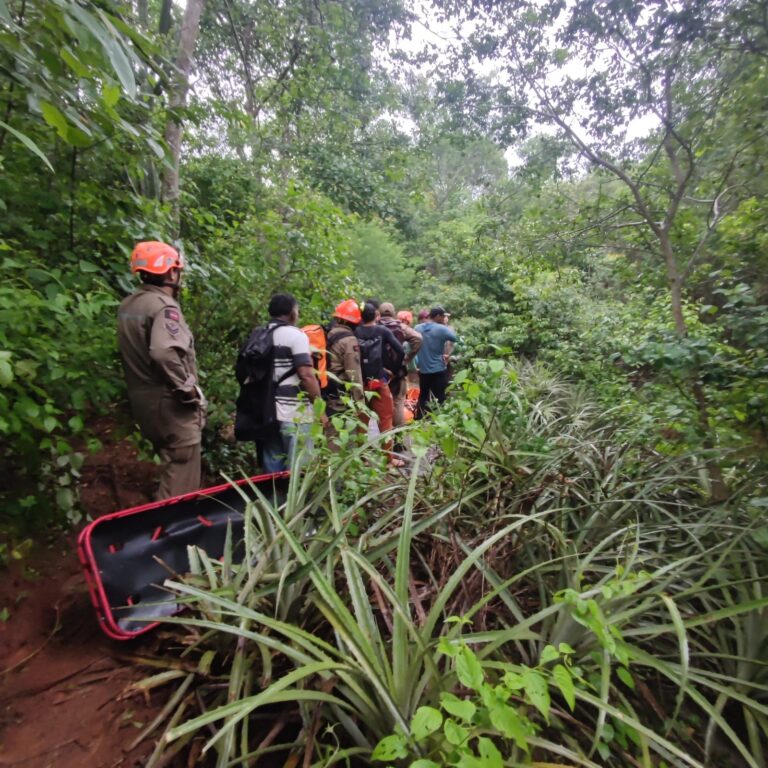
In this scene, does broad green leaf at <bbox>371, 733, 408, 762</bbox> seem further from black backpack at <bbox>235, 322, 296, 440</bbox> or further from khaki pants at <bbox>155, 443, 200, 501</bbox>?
black backpack at <bbox>235, 322, 296, 440</bbox>

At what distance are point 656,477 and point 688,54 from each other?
3.00 m

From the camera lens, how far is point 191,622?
1344 millimetres

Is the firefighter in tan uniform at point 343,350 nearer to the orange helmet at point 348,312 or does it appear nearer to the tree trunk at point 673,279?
the orange helmet at point 348,312

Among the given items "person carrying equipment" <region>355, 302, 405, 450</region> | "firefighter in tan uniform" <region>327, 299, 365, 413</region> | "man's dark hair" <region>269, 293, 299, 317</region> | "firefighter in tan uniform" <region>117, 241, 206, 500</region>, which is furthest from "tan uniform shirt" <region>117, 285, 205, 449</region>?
"person carrying equipment" <region>355, 302, 405, 450</region>

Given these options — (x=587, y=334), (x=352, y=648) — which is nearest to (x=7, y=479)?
(x=352, y=648)

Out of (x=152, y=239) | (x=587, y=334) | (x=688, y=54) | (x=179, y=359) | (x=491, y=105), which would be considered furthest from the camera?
(x=587, y=334)

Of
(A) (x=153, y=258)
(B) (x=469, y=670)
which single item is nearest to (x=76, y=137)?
(A) (x=153, y=258)

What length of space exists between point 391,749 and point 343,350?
325cm

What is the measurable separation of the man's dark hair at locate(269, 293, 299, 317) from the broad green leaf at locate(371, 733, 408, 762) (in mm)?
2671

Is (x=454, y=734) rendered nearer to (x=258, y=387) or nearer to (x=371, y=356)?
(x=258, y=387)

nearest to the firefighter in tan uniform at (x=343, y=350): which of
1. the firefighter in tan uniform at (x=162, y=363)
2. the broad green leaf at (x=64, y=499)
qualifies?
the firefighter in tan uniform at (x=162, y=363)

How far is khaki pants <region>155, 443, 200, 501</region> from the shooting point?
266 centimetres

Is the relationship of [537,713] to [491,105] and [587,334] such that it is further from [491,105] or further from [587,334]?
[587,334]

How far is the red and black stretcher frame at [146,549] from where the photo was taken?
1.74 m
